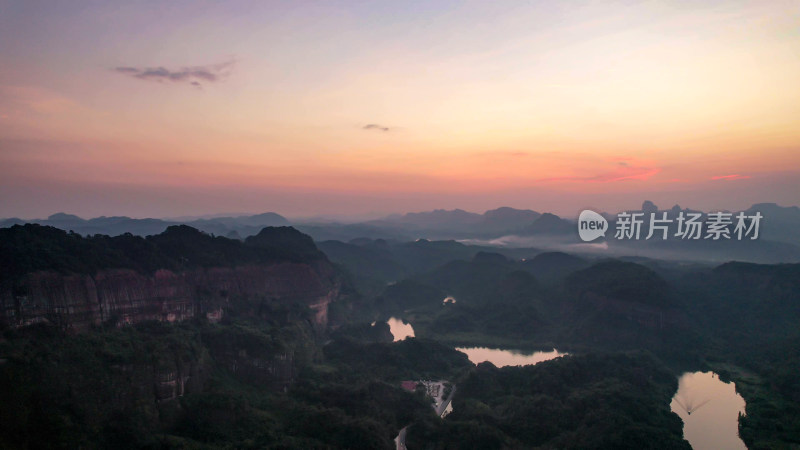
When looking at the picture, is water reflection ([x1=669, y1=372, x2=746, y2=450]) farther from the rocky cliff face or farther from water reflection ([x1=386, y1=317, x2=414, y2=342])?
the rocky cliff face

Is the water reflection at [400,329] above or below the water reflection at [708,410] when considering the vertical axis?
above

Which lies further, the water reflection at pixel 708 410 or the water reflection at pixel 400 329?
the water reflection at pixel 400 329

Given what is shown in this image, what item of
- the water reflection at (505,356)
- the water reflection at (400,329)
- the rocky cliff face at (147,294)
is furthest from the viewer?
the water reflection at (400,329)

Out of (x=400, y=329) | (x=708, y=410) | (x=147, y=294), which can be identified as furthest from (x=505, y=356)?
(x=147, y=294)

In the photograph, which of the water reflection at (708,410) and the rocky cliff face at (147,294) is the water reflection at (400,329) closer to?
the rocky cliff face at (147,294)

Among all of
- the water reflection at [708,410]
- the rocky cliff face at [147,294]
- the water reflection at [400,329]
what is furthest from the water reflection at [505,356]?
the rocky cliff face at [147,294]

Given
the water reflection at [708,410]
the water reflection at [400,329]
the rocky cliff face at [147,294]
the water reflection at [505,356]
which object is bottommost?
the water reflection at [708,410]

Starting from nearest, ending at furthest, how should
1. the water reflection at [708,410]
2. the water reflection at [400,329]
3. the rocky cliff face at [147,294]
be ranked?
the rocky cliff face at [147,294] < the water reflection at [708,410] < the water reflection at [400,329]

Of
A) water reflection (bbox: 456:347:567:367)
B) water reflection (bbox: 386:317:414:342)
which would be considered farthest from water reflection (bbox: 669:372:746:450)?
water reflection (bbox: 386:317:414:342)
